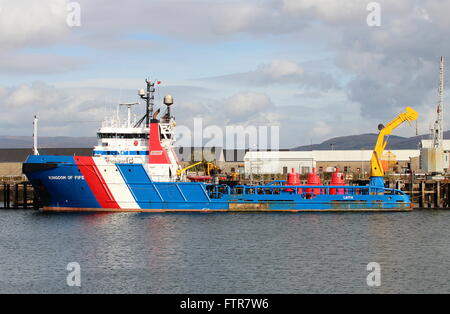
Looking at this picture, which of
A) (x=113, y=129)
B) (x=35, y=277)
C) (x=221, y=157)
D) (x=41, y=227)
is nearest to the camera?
(x=35, y=277)

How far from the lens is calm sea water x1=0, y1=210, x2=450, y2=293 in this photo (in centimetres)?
2391

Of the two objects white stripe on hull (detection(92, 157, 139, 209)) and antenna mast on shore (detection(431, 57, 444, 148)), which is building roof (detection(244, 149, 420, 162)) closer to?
antenna mast on shore (detection(431, 57, 444, 148))

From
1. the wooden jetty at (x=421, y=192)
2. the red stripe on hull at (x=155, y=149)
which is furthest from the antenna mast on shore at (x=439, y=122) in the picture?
the red stripe on hull at (x=155, y=149)

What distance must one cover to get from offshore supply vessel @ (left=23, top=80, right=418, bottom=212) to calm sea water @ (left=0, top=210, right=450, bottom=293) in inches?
60.4

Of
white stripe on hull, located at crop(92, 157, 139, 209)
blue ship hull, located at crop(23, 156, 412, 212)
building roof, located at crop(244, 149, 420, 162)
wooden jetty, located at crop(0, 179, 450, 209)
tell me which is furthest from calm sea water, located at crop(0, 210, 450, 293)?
building roof, located at crop(244, 149, 420, 162)

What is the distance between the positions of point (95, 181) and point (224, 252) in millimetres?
16133

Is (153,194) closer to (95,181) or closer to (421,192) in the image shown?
(95,181)

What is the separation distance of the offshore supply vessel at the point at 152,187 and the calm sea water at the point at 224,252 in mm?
1534

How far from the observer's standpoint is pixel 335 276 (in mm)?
25094

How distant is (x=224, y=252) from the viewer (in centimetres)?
2981
